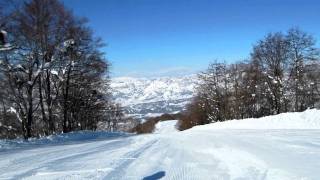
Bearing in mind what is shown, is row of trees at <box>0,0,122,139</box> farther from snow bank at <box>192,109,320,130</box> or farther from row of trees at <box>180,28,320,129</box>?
row of trees at <box>180,28,320,129</box>

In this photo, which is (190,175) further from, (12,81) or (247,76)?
(247,76)

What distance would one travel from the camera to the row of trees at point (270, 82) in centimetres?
5706

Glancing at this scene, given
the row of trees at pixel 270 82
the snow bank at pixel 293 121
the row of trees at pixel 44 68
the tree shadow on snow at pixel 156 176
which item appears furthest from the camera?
the row of trees at pixel 270 82

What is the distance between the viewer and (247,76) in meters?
66.1

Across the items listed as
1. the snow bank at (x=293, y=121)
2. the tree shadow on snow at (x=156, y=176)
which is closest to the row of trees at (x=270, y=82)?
the snow bank at (x=293, y=121)

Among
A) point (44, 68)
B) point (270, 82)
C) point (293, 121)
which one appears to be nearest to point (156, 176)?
point (293, 121)

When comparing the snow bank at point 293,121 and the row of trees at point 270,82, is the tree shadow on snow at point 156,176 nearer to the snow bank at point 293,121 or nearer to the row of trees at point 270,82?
the snow bank at point 293,121

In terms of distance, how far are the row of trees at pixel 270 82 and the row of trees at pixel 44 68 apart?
23734 millimetres

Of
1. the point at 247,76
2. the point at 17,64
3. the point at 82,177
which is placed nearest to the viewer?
the point at 82,177

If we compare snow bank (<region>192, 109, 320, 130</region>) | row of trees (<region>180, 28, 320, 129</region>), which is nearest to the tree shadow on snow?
snow bank (<region>192, 109, 320, 130</region>)

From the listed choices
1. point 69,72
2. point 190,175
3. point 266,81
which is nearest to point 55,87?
point 69,72

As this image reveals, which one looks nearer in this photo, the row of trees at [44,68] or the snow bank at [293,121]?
the snow bank at [293,121]

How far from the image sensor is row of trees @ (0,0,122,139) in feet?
105

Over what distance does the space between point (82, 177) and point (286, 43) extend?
53091 mm
